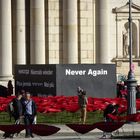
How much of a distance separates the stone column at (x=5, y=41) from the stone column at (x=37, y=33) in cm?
263

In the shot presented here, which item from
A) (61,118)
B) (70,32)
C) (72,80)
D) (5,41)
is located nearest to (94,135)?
(61,118)

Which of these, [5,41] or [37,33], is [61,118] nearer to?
[5,41]

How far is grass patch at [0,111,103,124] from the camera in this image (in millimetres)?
43906

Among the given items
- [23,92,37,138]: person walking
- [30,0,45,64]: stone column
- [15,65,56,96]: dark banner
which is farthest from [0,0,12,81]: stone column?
[23,92,37,138]: person walking

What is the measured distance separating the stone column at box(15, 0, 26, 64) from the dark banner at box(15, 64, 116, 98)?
54.3 ft

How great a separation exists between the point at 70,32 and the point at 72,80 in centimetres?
2013

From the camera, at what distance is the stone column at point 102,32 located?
A: 7206 centimetres

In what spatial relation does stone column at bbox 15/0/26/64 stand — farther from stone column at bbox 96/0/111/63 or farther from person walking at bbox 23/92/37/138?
person walking at bbox 23/92/37/138

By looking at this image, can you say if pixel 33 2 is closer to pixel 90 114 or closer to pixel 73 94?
pixel 73 94

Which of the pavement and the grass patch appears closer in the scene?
the pavement

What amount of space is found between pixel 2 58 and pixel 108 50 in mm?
10080

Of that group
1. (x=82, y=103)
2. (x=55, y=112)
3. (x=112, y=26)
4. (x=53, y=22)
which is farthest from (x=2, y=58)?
(x=82, y=103)

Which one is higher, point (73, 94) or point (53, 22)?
point (53, 22)

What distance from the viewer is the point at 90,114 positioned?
47.0 metres
